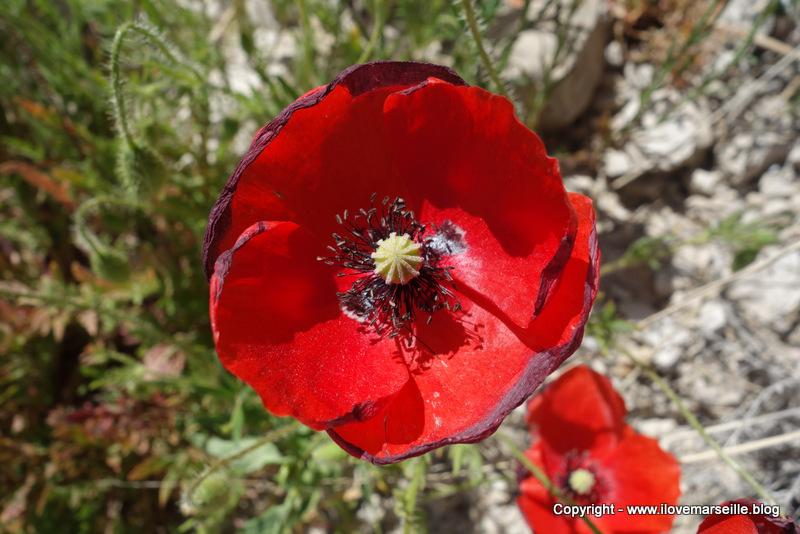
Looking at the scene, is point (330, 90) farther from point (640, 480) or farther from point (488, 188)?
point (640, 480)

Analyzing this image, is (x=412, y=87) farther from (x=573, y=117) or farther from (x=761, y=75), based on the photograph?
(x=761, y=75)

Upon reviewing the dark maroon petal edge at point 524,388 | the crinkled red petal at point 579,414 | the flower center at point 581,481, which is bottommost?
the flower center at point 581,481

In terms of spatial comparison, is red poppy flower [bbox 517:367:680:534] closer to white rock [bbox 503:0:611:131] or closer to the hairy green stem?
white rock [bbox 503:0:611:131]

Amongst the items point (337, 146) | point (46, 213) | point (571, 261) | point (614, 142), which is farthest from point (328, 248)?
point (46, 213)

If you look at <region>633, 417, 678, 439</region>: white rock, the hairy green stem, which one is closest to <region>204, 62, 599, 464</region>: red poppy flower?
the hairy green stem

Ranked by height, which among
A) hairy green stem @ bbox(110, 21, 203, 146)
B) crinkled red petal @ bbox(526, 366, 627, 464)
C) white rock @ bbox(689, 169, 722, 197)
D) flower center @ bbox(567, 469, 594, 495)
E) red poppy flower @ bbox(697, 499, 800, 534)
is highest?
hairy green stem @ bbox(110, 21, 203, 146)

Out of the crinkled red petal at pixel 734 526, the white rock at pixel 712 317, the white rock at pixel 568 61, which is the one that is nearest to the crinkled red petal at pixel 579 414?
the crinkled red petal at pixel 734 526

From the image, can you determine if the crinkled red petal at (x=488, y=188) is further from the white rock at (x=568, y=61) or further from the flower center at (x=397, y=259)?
the white rock at (x=568, y=61)
